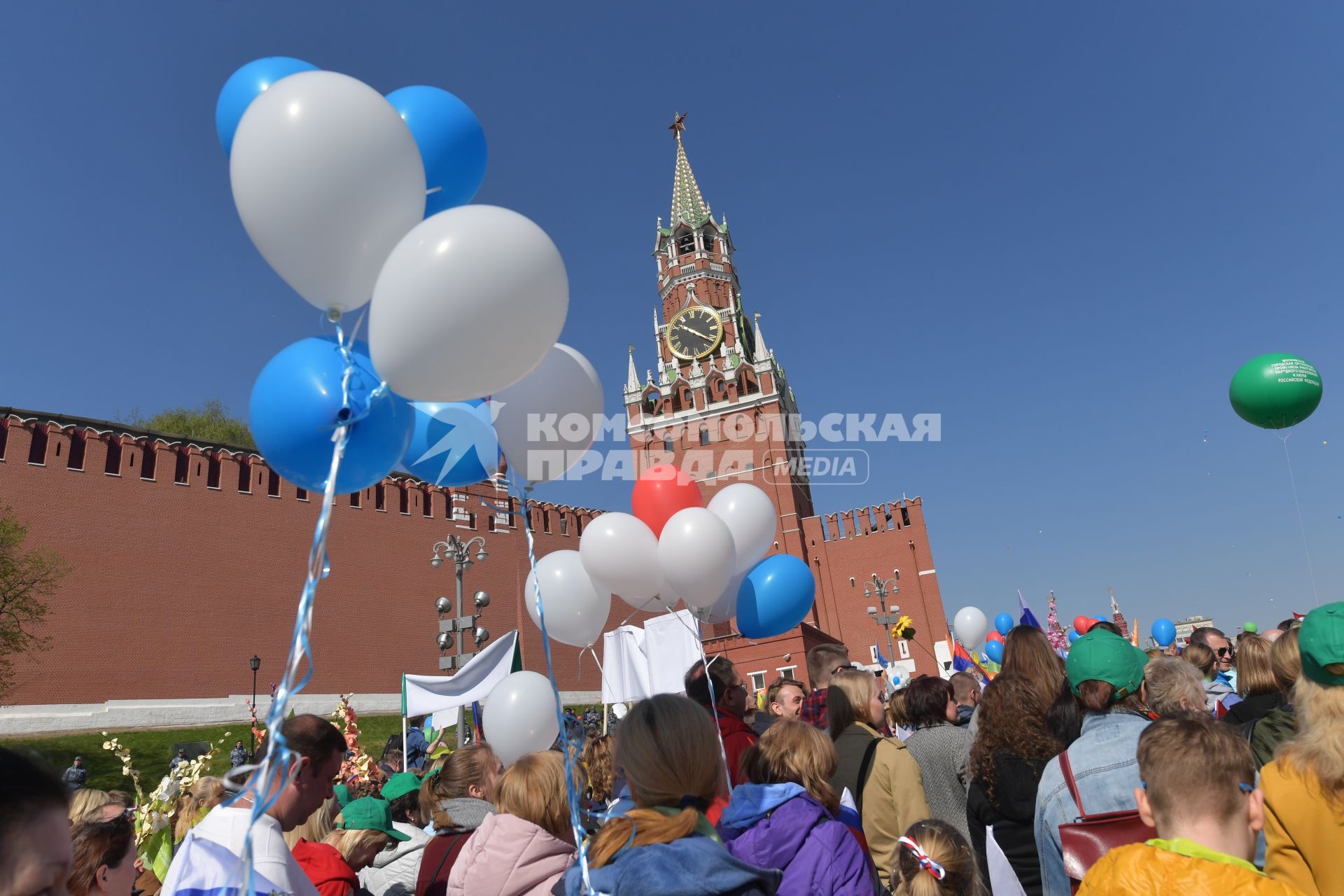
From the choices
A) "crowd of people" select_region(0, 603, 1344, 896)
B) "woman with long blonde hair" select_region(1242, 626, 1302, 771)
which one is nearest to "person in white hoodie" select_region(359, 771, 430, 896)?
"crowd of people" select_region(0, 603, 1344, 896)

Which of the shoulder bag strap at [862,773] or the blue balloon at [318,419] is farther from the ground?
the blue balloon at [318,419]

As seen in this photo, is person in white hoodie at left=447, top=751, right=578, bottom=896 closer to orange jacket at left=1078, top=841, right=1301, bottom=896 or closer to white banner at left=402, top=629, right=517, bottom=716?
orange jacket at left=1078, top=841, right=1301, bottom=896

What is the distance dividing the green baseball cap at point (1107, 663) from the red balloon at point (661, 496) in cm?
268

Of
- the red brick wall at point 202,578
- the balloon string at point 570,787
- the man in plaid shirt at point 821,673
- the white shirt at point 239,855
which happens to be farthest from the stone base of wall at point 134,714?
the white shirt at point 239,855

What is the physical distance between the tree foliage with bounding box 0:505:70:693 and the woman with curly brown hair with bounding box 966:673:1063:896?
18.2 m

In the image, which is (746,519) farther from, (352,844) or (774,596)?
(352,844)

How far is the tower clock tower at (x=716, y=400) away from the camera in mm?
32969

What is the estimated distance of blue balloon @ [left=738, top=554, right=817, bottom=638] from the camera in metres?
5.04

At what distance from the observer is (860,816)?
318 cm

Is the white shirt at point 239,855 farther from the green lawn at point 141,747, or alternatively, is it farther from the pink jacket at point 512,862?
the green lawn at point 141,747

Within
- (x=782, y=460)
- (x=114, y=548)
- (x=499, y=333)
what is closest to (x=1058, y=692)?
Result: (x=499, y=333)

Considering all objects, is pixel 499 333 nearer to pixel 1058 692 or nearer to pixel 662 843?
pixel 662 843

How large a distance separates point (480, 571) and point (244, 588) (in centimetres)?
715

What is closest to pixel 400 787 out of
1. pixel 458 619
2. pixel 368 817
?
pixel 368 817
